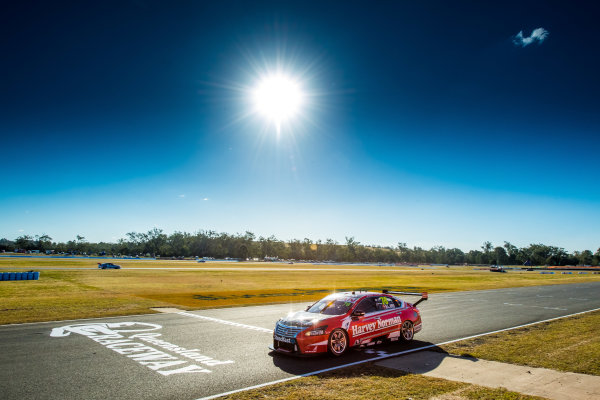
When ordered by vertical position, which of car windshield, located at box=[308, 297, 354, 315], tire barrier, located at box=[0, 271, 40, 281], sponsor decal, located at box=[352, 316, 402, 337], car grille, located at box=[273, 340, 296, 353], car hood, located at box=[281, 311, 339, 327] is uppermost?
car windshield, located at box=[308, 297, 354, 315]

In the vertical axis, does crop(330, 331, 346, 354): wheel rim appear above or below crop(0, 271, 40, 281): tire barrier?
above

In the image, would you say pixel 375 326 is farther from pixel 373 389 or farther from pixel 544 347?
pixel 544 347

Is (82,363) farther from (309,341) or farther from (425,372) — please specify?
(425,372)

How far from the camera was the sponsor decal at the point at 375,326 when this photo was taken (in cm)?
1168

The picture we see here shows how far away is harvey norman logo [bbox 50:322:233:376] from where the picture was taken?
9.95 m

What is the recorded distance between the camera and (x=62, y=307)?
20.4 metres

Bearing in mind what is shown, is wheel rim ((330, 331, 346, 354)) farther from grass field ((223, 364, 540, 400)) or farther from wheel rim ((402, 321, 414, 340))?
wheel rim ((402, 321, 414, 340))

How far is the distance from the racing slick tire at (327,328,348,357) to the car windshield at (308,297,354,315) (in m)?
0.63

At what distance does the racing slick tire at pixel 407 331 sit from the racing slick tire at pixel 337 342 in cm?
284

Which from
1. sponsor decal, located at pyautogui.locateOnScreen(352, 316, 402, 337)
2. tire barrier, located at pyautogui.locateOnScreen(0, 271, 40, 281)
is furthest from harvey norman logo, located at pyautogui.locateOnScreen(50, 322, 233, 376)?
tire barrier, located at pyautogui.locateOnScreen(0, 271, 40, 281)

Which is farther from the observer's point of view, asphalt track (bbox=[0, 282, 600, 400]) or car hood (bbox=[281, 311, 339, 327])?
car hood (bbox=[281, 311, 339, 327])

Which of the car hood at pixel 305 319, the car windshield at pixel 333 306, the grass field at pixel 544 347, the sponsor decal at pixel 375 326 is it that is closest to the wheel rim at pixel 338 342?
the sponsor decal at pixel 375 326

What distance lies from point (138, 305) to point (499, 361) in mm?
19104

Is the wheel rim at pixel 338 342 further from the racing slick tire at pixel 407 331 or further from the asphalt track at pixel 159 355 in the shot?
the racing slick tire at pixel 407 331
